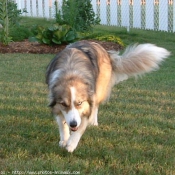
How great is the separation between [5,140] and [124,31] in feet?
48.8

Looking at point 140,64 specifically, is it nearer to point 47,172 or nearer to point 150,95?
point 150,95

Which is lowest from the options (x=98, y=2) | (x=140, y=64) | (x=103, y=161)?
(x=103, y=161)

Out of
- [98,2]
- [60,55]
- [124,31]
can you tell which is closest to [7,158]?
[60,55]

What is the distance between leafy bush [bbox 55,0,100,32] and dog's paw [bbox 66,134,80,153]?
1110 centimetres

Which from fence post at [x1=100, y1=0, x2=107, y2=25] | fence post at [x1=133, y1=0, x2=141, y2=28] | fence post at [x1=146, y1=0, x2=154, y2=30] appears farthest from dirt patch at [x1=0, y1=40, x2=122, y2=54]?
fence post at [x1=100, y1=0, x2=107, y2=25]

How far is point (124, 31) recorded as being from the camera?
63.0 feet

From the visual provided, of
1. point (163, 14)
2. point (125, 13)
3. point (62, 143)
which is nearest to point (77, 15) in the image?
point (163, 14)

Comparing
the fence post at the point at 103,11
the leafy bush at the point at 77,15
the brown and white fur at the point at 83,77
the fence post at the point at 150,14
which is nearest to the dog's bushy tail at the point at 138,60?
the brown and white fur at the point at 83,77

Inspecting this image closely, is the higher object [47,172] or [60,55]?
[60,55]

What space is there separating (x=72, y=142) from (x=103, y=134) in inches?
26.6

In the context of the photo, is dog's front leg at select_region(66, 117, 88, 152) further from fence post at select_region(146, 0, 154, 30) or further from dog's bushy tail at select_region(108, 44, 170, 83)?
fence post at select_region(146, 0, 154, 30)

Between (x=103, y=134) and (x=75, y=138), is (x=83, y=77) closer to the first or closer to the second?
(x=75, y=138)

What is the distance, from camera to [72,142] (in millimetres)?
Result: 4582

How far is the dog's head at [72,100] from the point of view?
443cm
